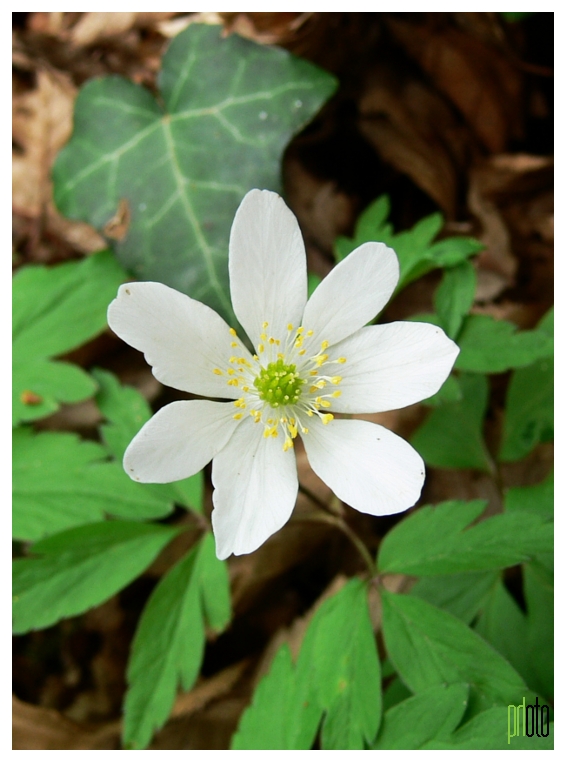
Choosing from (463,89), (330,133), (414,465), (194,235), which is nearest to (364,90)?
(330,133)

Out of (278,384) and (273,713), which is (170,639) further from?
(278,384)

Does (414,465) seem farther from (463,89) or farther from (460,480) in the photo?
(463,89)

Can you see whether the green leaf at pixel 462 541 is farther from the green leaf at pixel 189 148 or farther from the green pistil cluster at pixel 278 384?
the green leaf at pixel 189 148

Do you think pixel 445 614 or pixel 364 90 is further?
pixel 364 90

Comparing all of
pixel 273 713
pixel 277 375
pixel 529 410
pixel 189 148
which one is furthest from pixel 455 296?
pixel 273 713

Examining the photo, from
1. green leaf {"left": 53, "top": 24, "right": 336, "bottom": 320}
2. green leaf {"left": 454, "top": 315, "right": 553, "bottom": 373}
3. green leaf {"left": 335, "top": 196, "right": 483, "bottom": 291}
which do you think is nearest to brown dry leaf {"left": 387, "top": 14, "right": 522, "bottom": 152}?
green leaf {"left": 53, "top": 24, "right": 336, "bottom": 320}
